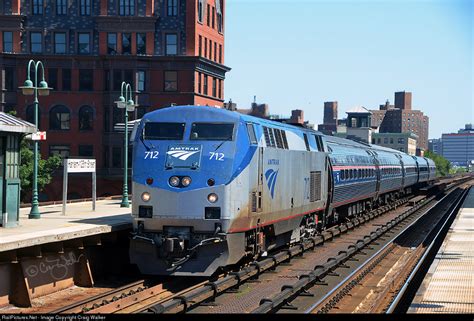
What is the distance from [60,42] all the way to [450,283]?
54.0m

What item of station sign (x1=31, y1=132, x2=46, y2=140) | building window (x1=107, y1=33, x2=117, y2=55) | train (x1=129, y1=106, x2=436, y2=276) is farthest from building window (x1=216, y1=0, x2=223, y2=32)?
train (x1=129, y1=106, x2=436, y2=276)

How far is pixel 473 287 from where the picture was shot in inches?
647

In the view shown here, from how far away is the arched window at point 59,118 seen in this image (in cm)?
6500

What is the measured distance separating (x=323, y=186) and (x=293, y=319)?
48.5 ft

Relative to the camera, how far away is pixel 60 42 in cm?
6500

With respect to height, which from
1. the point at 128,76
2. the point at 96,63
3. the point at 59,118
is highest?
the point at 96,63

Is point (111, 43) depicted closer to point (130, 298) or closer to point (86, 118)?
point (86, 118)

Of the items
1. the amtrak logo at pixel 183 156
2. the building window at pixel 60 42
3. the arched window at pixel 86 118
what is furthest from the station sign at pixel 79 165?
the building window at pixel 60 42

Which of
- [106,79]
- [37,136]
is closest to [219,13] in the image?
[106,79]

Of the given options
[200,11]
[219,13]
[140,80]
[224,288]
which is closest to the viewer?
[224,288]

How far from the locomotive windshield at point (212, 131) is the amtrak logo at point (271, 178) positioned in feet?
7.02

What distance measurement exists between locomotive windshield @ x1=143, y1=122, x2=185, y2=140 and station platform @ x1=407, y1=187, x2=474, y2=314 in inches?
259

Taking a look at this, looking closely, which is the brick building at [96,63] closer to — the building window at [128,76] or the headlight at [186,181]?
the building window at [128,76]

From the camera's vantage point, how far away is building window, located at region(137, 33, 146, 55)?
64.4m
